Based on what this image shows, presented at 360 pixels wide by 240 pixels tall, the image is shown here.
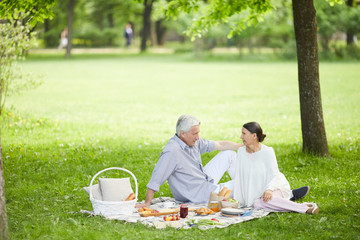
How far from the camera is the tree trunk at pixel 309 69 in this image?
9.18 m

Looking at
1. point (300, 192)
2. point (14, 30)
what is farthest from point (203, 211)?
point (14, 30)

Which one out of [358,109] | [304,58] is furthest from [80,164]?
[358,109]

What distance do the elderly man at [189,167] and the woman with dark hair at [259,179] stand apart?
402 millimetres

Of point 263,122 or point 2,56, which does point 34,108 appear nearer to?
point 2,56

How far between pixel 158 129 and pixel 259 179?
6.89 m

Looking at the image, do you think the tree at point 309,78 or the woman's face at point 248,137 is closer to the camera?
the woman's face at point 248,137

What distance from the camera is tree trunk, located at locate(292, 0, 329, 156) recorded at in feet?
30.1

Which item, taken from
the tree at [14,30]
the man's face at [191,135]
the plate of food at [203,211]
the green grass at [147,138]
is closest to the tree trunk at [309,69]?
the green grass at [147,138]

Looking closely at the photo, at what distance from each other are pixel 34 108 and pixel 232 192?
11.2m

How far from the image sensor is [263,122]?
552 inches

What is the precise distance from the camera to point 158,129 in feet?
43.2

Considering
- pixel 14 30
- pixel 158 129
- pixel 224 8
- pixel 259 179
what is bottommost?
pixel 158 129

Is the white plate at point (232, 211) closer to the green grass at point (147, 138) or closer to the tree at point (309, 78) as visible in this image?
the green grass at point (147, 138)

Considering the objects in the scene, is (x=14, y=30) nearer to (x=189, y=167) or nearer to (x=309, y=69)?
(x=309, y=69)
